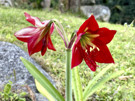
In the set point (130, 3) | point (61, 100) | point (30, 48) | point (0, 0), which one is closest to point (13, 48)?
point (61, 100)

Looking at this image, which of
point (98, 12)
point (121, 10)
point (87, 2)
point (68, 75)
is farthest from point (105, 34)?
point (121, 10)

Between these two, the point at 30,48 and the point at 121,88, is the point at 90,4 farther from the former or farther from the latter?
the point at 30,48

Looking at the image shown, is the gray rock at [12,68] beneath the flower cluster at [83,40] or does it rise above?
beneath

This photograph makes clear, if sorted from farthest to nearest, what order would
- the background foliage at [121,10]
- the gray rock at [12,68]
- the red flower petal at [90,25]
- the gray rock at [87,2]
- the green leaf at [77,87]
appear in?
the background foliage at [121,10], the gray rock at [87,2], the gray rock at [12,68], the green leaf at [77,87], the red flower petal at [90,25]

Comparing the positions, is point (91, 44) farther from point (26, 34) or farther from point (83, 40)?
point (26, 34)

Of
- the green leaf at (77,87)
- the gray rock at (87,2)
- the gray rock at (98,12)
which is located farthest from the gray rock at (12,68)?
the gray rock at (87,2)

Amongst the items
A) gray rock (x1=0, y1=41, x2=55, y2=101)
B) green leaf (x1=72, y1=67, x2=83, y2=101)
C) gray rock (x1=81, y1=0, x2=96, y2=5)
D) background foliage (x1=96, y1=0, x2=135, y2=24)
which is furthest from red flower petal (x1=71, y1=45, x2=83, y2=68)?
background foliage (x1=96, y1=0, x2=135, y2=24)

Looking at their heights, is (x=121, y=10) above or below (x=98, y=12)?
below

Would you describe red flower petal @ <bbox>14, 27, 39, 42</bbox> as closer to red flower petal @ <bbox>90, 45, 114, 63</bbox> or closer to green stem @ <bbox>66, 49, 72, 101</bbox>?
green stem @ <bbox>66, 49, 72, 101</bbox>

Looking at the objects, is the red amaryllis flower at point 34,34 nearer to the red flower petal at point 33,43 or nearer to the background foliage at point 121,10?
the red flower petal at point 33,43
